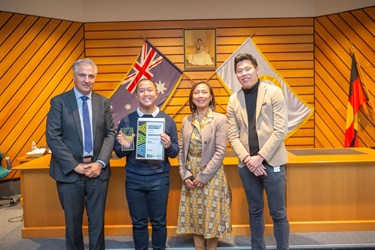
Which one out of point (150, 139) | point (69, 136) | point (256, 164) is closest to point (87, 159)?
point (69, 136)

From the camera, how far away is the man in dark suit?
8.27ft

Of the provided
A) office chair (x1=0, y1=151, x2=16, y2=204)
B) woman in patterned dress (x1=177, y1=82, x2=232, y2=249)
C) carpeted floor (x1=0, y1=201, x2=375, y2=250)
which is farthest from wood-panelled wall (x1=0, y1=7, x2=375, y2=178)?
woman in patterned dress (x1=177, y1=82, x2=232, y2=249)

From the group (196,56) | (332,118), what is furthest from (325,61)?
(196,56)

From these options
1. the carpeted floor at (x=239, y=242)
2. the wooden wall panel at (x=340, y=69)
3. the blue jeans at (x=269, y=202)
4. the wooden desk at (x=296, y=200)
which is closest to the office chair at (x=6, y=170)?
the carpeted floor at (x=239, y=242)

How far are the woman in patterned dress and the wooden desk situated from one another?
0.55m

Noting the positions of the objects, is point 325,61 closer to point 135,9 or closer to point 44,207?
point 135,9

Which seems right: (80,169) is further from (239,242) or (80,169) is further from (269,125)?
(239,242)

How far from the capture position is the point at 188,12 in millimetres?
6160

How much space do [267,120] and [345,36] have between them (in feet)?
13.3

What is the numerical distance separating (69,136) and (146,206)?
0.80 m

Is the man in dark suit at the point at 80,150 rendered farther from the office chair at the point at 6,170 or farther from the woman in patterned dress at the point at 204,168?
the office chair at the point at 6,170

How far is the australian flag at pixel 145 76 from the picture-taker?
6.20 metres

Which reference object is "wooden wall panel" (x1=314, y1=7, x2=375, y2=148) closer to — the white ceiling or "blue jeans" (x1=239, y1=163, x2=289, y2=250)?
the white ceiling

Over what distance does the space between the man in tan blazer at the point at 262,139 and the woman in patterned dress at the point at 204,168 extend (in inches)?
8.2
